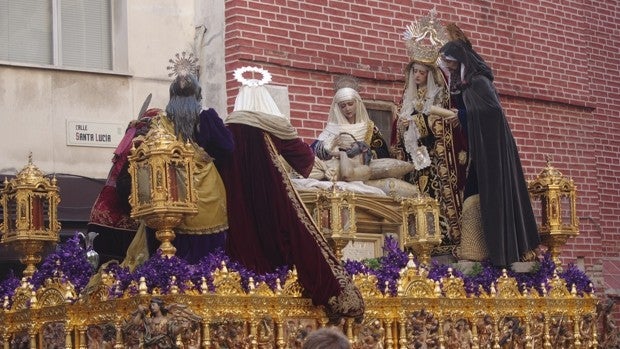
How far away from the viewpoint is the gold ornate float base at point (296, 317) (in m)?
9.20

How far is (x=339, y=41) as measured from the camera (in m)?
14.1

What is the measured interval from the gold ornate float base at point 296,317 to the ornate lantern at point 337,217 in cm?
38

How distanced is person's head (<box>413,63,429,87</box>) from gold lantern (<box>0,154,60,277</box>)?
11.1 ft

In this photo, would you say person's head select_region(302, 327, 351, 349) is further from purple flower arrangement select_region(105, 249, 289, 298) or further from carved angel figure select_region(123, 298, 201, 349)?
purple flower arrangement select_region(105, 249, 289, 298)

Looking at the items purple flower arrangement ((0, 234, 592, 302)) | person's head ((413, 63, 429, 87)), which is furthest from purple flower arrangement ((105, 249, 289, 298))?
person's head ((413, 63, 429, 87))

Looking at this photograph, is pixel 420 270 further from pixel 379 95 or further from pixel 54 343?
pixel 379 95

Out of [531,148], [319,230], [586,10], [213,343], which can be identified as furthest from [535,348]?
[586,10]

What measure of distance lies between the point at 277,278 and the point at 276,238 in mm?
445

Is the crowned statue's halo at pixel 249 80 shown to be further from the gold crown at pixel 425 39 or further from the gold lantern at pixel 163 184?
the gold crown at pixel 425 39

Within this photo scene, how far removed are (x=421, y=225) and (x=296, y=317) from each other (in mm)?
1797

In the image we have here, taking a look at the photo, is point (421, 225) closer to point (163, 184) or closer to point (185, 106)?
Result: point (185, 106)

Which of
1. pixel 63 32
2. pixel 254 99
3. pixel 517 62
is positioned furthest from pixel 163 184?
pixel 517 62

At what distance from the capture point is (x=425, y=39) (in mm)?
12453

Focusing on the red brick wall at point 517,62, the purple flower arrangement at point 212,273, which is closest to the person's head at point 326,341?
the purple flower arrangement at point 212,273
